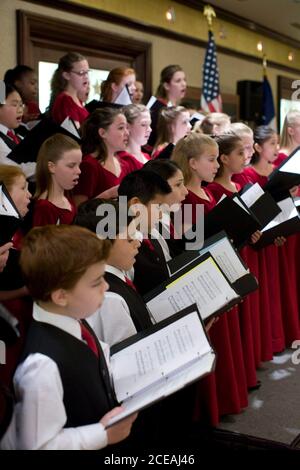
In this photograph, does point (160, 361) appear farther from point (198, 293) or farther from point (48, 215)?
point (48, 215)

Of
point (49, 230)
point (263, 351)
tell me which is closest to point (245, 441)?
point (49, 230)

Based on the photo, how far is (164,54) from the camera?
7062 mm

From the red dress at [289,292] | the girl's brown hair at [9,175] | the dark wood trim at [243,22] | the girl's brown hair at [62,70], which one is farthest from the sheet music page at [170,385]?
the dark wood trim at [243,22]

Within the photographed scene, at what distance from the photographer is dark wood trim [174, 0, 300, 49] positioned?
291 inches

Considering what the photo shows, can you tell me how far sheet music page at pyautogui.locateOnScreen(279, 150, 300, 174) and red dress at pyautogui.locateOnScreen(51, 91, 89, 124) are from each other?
4.51ft

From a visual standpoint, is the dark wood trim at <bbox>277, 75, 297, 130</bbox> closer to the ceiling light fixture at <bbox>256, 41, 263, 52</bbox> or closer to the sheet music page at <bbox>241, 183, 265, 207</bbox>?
the ceiling light fixture at <bbox>256, 41, 263, 52</bbox>

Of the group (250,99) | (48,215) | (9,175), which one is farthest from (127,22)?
(9,175)

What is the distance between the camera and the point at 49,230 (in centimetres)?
138

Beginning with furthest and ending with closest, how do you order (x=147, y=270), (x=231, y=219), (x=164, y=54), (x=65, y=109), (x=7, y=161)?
(x=164, y=54) < (x=65, y=109) < (x=7, y=161) < (x=231, y=219) < (x=147, y=270)

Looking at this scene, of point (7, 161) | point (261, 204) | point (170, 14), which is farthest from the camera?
point (170, 14)

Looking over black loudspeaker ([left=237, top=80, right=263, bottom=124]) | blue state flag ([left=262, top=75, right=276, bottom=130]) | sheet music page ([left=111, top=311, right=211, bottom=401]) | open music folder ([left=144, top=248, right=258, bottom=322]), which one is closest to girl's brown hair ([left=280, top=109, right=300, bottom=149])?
open music folder ([left=144, top=248, right=258, bottom=322])

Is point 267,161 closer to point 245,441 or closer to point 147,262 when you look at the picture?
point 147,262

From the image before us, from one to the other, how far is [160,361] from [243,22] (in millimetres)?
8189
